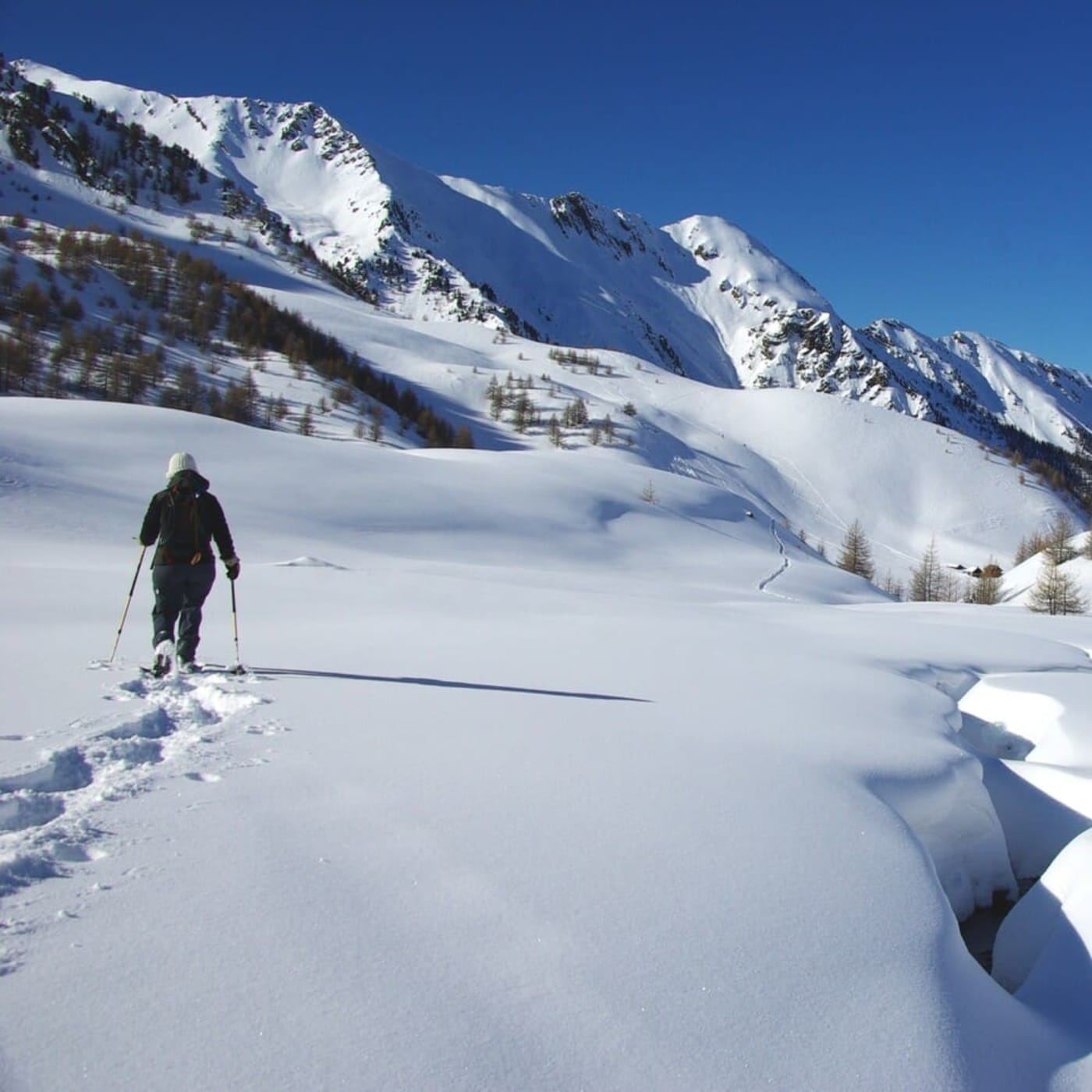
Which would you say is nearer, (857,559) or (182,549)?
(182,549)

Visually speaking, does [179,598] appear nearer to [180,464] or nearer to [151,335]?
[180,464]

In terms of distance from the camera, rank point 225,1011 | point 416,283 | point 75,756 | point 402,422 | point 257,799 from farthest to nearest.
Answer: point 416,283 < point 402,422 < point 75,756 < point 257,799 < point 225,1011

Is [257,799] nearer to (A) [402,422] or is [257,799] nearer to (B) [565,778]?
(B) [565,778]

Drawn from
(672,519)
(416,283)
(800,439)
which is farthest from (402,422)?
(416,283)

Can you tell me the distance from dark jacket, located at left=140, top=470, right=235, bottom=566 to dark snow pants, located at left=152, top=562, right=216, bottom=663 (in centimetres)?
9

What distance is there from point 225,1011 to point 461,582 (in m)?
10.8

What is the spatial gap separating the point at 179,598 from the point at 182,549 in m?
0.46

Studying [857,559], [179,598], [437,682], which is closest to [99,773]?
[437,682]

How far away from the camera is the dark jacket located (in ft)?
22.2

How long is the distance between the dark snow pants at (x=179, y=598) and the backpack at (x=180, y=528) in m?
0.09

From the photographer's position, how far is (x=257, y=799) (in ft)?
11.7

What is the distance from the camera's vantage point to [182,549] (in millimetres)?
6820

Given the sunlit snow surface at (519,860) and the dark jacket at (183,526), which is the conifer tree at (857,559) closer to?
the sunlit snow surface at (519,860)

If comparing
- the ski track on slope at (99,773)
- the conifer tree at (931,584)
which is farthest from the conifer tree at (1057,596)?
the ski track on slope at (99,773)
